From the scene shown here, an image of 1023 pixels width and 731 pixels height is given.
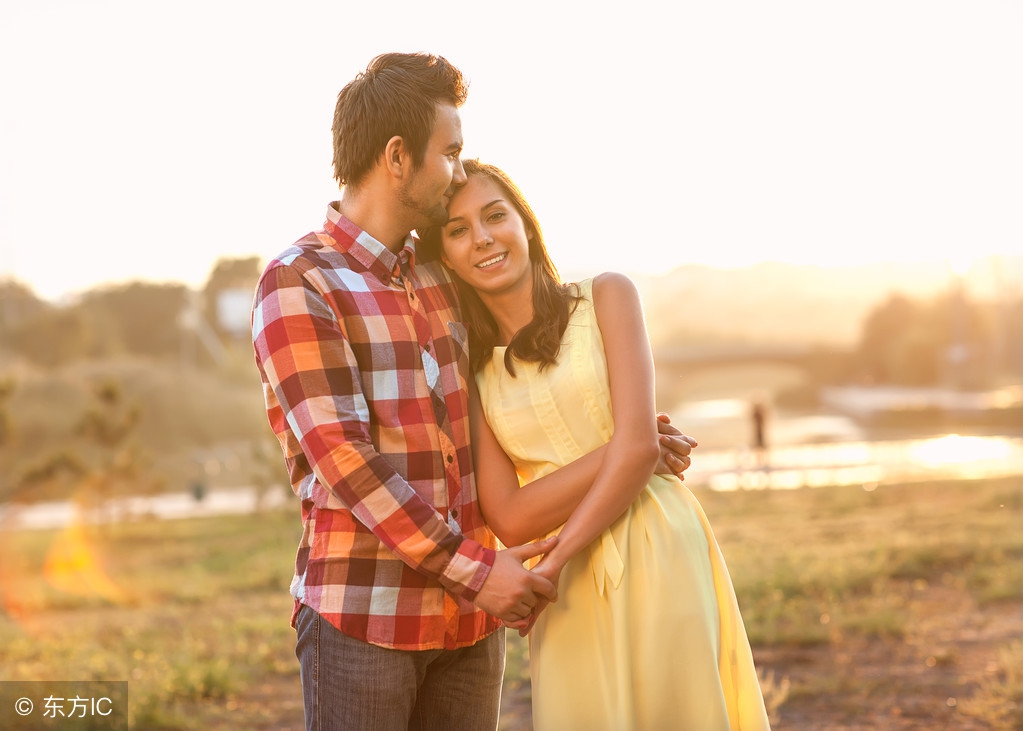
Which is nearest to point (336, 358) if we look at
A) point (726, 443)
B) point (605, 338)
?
point (605, 338)

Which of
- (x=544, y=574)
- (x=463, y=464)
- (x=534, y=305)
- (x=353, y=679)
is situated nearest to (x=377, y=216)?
(x=534, y=305)

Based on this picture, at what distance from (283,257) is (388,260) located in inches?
8.3

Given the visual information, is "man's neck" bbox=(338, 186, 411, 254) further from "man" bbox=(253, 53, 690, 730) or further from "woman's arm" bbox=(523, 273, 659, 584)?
"woman's arm" bbox=(523, 273, 659, 584)

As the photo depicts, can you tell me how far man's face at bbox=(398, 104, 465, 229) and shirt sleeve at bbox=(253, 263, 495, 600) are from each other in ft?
1.01

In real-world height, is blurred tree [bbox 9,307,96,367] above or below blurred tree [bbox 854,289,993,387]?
above

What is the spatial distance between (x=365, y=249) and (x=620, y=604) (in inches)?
Answer: 34.5

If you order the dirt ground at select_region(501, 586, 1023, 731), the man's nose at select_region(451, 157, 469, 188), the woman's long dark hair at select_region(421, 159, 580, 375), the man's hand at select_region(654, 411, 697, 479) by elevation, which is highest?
the man's nose at select_region(451, 157, 469, 188)

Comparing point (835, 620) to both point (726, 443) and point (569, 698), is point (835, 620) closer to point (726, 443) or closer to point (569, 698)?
point (569, 698)

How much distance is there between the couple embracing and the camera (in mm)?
1888

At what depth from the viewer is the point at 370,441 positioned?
1.87 m

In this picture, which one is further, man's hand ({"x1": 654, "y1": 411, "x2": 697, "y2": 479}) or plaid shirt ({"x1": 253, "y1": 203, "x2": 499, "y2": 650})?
man's hand ({"x1": 654, "y1": 411, "x2": 697, "y2": 479})

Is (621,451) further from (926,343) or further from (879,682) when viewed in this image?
(926,343)

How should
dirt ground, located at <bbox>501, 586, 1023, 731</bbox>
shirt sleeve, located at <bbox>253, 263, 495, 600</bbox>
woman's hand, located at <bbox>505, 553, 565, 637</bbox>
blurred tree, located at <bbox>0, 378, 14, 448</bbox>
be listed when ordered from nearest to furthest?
shirt sleeve, located at <bbox>253, 263, 495, 600</bbox> → woman's hand, located at <bbox>505, 553, 565, 637</bbox> → dirt ground, located at <bbox>501, 586, 1023, 731</bbox> → blurred tree, located at <bbox>0, 378, 14, 448</bbox>

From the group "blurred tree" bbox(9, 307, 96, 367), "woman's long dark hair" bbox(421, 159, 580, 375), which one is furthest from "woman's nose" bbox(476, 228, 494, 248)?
"blurred tree" bbox(9, 307, 96, 367)
